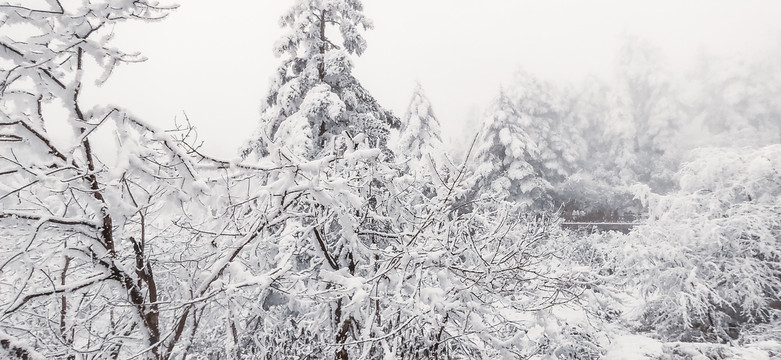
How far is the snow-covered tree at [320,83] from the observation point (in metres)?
8.77

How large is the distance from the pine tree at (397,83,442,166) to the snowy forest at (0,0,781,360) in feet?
0.66

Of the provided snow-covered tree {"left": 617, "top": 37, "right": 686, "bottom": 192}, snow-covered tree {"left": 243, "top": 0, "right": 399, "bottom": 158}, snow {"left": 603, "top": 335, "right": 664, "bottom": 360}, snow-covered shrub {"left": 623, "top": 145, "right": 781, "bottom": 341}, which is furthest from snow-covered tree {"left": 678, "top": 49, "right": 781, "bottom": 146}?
snow-covered tree {"left": 243, "top": 0, "right": 399, "bottom": 158}

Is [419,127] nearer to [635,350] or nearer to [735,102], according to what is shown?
[635,350]

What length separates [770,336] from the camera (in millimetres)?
7371

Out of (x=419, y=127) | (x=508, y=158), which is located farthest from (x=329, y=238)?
(x=419, y=127)

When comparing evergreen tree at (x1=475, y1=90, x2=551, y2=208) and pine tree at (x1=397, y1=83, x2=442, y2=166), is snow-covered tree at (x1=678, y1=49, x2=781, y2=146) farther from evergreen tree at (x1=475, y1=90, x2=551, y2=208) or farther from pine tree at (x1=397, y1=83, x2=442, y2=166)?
pine tree at (x1=397, y1=83, x2=442, y2=166)

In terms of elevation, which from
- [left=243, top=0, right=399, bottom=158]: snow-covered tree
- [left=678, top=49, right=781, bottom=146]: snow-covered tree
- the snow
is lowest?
the snow

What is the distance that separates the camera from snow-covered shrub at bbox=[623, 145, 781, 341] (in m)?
7.93

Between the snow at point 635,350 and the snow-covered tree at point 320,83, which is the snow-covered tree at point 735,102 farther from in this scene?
the snow-covered tree at point 320,83

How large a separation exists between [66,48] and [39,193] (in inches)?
53.9

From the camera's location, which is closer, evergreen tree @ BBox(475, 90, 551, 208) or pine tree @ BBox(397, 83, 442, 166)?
evergreen tree @ BBox(475, 90, 551, 208)

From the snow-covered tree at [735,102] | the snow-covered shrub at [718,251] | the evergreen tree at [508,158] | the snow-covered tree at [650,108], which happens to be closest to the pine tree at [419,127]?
the evergreen tree at [508,158]

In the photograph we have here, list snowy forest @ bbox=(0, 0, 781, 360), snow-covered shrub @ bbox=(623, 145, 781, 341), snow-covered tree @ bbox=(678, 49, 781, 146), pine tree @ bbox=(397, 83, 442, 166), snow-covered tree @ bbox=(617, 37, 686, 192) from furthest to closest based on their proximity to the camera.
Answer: snow-covered tree @ bbox=(617, 37, 686, 192) → snow-covered tree @ bbox=(678, 49, 781, 146) → pine tree @ bbox=(397, 83, 442, 166) → snow-covered shrub @ bbox=(623, 145, 781, 341) → snowy forest @ bbox=(0, 0, 781, 360)

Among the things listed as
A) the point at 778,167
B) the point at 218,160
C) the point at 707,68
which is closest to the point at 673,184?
the point at 707,68
